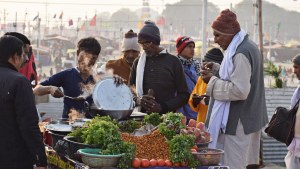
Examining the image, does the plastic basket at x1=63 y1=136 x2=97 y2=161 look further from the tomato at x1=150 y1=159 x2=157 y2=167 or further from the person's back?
the tomato at x1=150 y1=159 x2=157 y2=167

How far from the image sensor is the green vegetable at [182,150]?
15.7 ft

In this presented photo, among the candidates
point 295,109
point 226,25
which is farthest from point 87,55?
point 295,109

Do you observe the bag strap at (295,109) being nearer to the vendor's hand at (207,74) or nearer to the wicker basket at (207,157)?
the vendor's hand at (207,74)

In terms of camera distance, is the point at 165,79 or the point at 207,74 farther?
the point at 165,79

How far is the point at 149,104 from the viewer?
628 centimetres

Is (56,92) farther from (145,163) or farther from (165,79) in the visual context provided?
(145,163)

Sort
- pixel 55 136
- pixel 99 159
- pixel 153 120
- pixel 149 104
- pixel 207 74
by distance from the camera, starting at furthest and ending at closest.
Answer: pixel 149 104 → pixel 207 74 → pixel 153 120 → pixel 55 136 → pixel 99 159

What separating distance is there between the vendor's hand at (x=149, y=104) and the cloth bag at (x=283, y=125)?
61.5 inches

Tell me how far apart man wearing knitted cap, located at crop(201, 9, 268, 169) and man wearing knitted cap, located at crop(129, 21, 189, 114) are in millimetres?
604

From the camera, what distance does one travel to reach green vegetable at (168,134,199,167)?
15.7 ft

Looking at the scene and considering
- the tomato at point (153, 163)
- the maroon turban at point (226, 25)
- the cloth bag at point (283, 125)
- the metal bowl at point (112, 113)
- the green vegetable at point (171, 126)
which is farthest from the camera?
the cloth bag at point (283, 125)

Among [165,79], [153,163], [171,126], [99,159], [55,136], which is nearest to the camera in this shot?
[99,159]

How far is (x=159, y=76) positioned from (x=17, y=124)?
1.99 metres

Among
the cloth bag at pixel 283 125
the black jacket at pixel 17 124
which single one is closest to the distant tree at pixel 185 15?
the cloth bag at pixel 283 125
